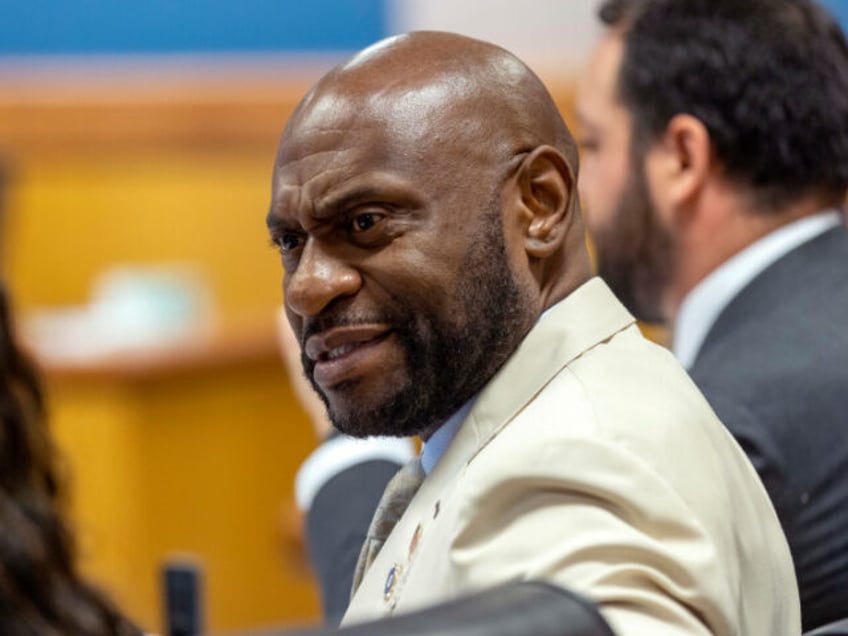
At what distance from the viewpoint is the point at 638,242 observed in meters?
2.12

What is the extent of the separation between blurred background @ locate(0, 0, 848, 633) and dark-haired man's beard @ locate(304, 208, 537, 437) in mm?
2484

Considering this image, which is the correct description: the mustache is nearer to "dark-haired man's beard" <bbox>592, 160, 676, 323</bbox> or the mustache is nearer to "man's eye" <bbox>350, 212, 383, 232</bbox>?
"man's eye" <bbox>350, 212, 383, 232</bbox>

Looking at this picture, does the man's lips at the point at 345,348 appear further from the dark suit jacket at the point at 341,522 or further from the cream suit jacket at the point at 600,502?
the dark suit jacket at the point at 341,522

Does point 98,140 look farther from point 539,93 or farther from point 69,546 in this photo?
point 69,546

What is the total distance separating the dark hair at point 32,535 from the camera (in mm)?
908

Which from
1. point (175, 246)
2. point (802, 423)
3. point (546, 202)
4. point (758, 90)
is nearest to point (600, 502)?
point (546, 202)

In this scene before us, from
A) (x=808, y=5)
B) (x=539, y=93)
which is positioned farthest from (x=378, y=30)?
(x=539, y=93)

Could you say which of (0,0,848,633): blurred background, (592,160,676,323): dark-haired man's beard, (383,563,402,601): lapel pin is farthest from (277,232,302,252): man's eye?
(0,0,848,633): blurred background

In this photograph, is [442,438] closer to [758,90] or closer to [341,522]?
[341,522]

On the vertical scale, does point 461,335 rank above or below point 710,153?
above

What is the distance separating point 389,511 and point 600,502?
34 centimetres

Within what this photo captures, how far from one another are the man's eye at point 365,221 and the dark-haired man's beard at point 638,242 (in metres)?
0.92

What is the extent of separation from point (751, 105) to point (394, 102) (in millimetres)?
952

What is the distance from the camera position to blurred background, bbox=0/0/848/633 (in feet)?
13.3
